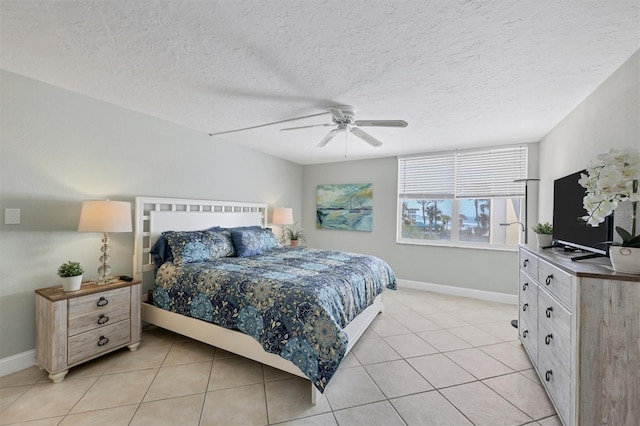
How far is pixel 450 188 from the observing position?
4332 millimetres

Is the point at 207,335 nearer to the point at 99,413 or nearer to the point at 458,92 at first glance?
the point at 99,413

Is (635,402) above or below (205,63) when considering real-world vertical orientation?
below

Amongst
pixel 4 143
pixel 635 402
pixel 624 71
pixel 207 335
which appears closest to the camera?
pixel 635 402

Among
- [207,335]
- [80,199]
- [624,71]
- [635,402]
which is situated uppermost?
[624,71]

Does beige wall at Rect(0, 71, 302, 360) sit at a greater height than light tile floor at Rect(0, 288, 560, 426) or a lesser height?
greater

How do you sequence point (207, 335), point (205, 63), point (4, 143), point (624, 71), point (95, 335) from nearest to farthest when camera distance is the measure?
1. point (624, 71)
2. point (205, 63)
3. point (4, 143)
4. point (95, 335)
5. point (207, 335)

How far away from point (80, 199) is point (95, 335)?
128cm

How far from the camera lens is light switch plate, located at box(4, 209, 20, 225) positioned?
204 centimetres

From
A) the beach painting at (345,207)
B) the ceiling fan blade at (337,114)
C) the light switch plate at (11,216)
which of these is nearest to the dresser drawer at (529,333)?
the ceiling fan blade at (337,114)

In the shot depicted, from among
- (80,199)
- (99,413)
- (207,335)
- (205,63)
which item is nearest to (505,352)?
(207,335)

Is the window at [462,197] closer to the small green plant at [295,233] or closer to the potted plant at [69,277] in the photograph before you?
the small green plant at [295,233]

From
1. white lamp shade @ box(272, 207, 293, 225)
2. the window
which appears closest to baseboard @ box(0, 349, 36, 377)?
white lamp shade @ box(272, 207, 293, 225)

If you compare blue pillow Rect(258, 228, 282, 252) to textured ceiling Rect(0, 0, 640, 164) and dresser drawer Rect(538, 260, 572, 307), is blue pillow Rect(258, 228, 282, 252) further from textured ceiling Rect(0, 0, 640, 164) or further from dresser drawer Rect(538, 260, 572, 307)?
dresser drawer Rect(538, 260, 572, 307)

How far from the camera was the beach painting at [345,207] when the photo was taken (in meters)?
4.98
